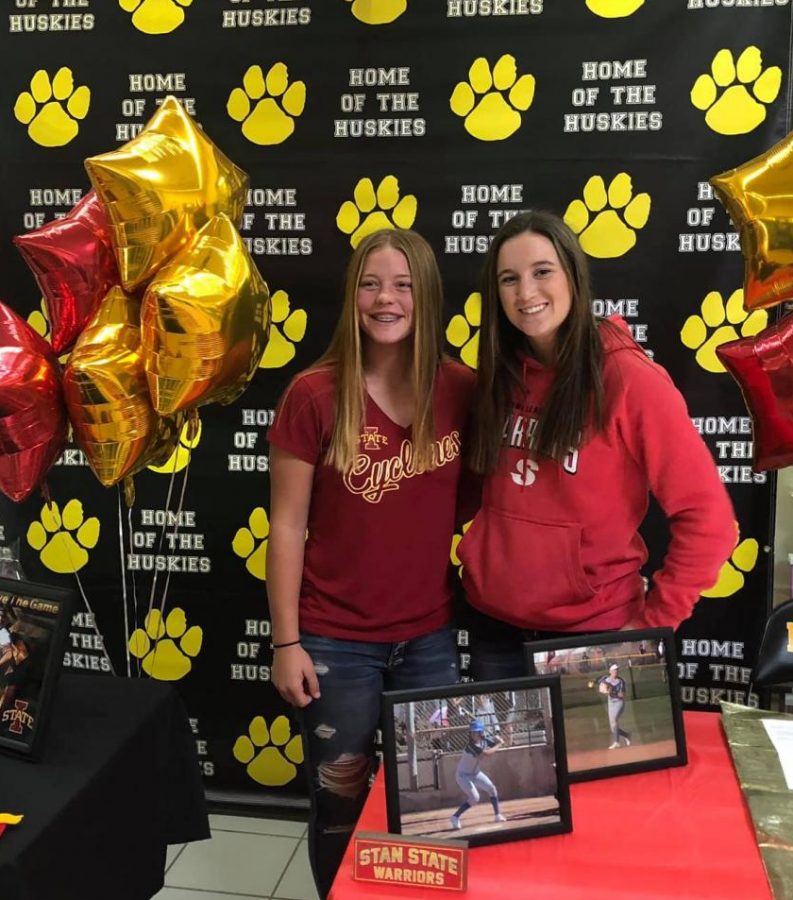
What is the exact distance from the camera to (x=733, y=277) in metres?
1.95

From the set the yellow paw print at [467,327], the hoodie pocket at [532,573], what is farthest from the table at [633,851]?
the yellow paw print at [467,327]

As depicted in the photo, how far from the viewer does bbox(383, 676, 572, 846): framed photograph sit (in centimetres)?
102

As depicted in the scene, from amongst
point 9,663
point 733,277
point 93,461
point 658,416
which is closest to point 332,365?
point 93,461

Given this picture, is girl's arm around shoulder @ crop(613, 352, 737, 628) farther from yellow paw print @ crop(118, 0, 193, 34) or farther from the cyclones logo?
yellow paw print @ crop(118, 0, 193, 34)

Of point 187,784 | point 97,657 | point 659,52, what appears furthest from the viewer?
point 97,657

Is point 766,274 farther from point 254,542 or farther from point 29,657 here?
point 254,542

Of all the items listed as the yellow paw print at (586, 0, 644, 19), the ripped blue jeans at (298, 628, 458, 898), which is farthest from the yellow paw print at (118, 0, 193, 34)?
the ripped blue jeans at (298, 628, 458, 898)

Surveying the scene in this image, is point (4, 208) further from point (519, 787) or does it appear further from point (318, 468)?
point (519, 787)

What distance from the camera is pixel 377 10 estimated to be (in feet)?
6.53

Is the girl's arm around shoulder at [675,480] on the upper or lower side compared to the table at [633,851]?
upper

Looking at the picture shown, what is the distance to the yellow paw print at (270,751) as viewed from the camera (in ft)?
7.61

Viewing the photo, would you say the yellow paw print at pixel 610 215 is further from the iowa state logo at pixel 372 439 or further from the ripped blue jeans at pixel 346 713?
the ripped blue jeans at pixel 346 713

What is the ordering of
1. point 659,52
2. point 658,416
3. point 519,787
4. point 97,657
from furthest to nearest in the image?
point 97,657, point 659,52, point 658,416, point 519,787

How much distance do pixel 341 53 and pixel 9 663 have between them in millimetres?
1551
